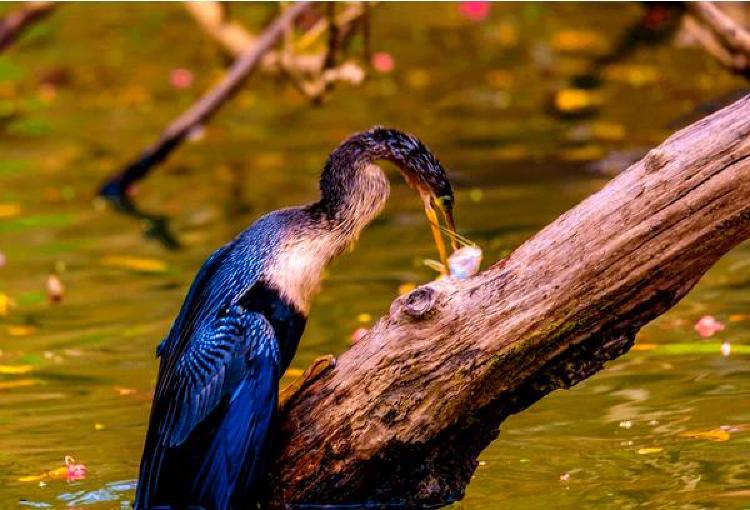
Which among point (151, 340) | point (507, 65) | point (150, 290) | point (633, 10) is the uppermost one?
point (633, 10)

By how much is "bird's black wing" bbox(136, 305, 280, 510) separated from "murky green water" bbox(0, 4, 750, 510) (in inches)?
18.6

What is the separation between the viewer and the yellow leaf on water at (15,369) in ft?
24.5

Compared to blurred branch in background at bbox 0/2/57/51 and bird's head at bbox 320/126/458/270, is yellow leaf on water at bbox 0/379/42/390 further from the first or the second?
blurred branch in background at bbox 0/2/57/51

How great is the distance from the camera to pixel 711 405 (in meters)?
6.19

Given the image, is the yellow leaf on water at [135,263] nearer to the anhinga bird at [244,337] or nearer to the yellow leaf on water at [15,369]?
the yellow leaf on water at [15,369]

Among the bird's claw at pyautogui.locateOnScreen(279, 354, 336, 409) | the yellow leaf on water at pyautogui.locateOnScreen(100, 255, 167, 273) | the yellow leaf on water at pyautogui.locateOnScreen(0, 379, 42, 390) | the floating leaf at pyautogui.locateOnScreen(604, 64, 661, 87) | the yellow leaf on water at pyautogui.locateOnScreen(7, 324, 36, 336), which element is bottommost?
the bird's claw at pyautogui.locateOnScreen(279, 354, 336, 409)

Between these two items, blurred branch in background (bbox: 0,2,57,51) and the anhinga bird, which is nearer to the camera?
the anhinga bird

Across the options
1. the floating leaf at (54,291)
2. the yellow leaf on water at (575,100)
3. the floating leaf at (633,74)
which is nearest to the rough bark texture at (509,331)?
the floating leaf at (54,291)

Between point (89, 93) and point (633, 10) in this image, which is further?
point (633, 10)

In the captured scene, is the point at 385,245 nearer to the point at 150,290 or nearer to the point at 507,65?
the point at 150,290

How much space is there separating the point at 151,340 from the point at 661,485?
332 centimetres

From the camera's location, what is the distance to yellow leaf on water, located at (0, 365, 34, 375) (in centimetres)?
746

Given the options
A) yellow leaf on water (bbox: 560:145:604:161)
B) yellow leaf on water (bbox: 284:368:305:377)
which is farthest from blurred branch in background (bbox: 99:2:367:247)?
yellow leaf on water (bbox: 284:368:305:377)

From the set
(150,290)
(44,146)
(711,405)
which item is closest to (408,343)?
(711,405)
